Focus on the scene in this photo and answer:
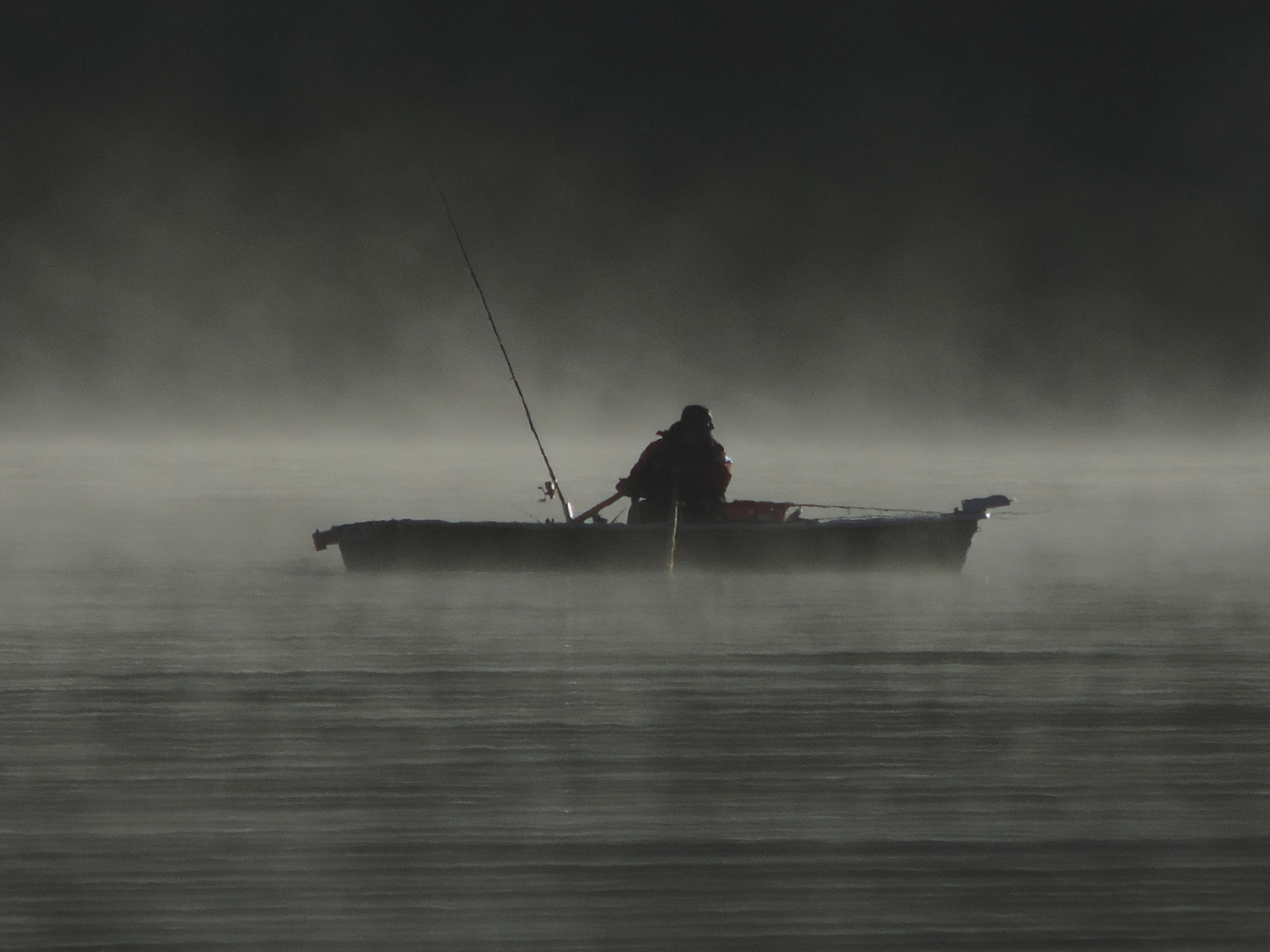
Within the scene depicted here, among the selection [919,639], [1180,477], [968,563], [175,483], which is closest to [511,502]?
[968,563]

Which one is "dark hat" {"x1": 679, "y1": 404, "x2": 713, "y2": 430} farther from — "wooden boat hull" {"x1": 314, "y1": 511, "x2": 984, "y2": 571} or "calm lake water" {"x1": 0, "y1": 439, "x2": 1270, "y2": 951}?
"calm lake water" {"x1": 0, "y1": 439, "x2": 1270, "y2": 951}

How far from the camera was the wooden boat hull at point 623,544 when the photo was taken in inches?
655

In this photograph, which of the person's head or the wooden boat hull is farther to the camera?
the person's head

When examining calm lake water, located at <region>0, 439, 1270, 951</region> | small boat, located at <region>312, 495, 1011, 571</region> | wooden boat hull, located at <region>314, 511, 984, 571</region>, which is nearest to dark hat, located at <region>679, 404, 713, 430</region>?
small boat, located at <region>312, 495, 1011, 571</region>

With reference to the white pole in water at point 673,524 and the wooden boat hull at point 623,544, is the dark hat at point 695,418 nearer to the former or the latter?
the white pole in water at point 673,524

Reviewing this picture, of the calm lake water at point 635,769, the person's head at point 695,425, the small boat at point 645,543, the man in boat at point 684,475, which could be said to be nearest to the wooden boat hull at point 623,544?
the small boat at point 645,543

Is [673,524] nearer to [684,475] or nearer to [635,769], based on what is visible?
[684,475]

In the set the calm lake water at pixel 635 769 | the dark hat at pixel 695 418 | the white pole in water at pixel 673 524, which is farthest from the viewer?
the dark hat at pixel 695 418

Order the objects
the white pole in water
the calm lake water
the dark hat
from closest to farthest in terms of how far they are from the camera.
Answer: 1. the calm lake water
2. the white pole in water
3. the dark hat

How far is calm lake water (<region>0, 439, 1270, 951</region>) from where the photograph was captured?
203 inches

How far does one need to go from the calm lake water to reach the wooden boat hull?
1.06 metres

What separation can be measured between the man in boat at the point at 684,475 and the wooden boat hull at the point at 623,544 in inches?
18.3

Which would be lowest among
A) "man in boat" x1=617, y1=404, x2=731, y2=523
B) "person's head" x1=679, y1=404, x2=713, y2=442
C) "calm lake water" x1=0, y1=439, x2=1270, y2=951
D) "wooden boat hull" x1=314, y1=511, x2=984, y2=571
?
"calm lake water" x1=0, y1=439, x2=1270, y2=951

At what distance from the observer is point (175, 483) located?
178 ft
